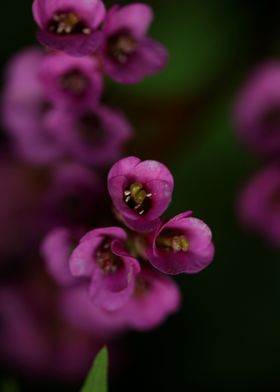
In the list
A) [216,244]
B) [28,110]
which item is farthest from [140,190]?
[216,244]

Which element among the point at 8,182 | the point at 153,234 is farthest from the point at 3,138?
the point at 153,234

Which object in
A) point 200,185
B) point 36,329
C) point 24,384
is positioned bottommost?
point 24,384

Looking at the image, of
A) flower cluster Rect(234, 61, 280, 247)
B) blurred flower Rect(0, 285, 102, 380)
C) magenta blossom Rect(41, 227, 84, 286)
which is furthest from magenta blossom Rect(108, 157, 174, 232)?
blurred flower Rect(0, 285, 102, 380)

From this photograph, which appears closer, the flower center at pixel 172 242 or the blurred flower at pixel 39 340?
the flower center at pixel 172 242

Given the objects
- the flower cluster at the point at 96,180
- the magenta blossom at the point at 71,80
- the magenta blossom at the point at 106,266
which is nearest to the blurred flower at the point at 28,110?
the flower cluster at the point at 96,180

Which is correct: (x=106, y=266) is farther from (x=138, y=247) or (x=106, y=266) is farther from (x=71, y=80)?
(x=71, y=80)

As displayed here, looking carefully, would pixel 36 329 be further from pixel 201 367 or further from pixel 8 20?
pixel 8 20

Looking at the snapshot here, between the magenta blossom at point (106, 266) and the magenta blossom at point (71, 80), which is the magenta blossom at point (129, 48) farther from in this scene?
the magenta blossom at point (106, 266)
